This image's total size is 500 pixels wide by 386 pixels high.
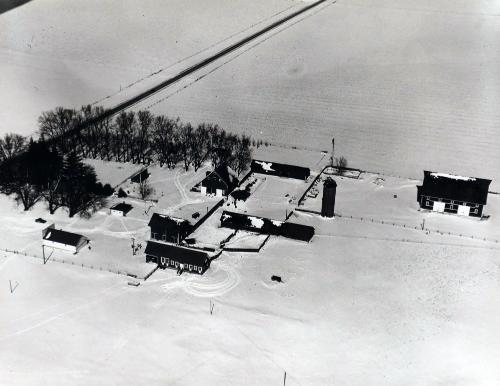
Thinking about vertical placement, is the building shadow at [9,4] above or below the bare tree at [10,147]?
above

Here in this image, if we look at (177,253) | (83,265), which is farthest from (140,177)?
(177,253)

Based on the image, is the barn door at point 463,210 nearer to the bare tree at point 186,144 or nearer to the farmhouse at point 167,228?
the farmhouse at point 167,228

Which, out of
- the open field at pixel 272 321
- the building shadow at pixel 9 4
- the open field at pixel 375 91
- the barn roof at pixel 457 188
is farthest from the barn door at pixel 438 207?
the building shadow at pixel 9 4

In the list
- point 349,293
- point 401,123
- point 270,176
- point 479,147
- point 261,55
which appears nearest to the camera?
point 349,293

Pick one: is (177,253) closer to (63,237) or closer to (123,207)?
(63,237)

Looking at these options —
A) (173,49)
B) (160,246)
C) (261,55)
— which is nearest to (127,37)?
(173,49)

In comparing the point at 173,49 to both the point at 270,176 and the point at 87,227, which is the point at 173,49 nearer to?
the point at 270,176
